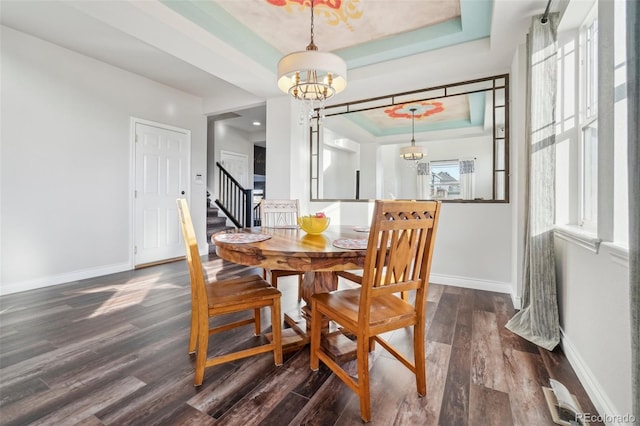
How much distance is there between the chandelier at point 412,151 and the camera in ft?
12.6

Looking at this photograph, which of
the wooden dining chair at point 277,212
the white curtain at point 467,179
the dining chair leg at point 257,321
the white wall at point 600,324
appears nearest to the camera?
the white wall at point 600,324

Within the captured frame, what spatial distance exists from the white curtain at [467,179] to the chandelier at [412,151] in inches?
21.6

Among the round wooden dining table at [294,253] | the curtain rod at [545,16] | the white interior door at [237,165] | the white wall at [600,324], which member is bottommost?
the white wall at [600,324]

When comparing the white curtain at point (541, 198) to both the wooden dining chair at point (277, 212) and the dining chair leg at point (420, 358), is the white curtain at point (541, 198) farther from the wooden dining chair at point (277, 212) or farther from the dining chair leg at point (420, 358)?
the wooden dining chair at point (277, 212)

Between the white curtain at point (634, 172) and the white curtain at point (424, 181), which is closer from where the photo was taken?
the white curtain at point (634, 172)

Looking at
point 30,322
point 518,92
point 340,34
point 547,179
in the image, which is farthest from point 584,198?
point 30,322

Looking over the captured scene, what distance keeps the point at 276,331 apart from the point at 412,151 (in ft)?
10.1

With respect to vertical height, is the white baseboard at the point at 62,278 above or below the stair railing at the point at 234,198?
below

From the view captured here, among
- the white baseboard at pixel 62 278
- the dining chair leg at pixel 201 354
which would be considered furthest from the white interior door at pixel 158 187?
the dining chair leg at pixel 201 354

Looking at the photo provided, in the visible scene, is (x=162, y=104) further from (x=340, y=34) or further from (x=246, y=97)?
(x=340, y=34)

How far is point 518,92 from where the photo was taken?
2682 mm

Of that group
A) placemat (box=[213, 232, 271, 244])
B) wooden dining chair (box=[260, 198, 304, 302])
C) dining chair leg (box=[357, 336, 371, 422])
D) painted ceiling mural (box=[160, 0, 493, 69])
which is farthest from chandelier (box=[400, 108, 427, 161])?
dining chair leg (box=[357, 336, 371, 422])

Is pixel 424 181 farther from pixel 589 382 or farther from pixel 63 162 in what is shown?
pixel 63 162

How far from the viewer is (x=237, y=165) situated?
23.8ft
